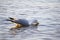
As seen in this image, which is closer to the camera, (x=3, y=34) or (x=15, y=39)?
(x=15, y=39)

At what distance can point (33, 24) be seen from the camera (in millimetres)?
7656

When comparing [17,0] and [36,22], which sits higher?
[17,0]

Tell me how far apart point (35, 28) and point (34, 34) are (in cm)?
68

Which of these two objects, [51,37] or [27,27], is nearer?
[51,37]

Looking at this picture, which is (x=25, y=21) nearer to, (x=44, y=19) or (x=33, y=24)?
(x=33, y=24)

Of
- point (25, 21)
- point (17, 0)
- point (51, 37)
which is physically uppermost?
point (17, 0)

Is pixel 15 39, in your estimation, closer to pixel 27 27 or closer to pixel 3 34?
pixel 3 34

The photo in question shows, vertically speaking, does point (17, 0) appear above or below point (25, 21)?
above

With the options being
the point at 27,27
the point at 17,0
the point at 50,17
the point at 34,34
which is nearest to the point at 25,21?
the point at 27,27

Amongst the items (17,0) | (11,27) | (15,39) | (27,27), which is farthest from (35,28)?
(17,0)

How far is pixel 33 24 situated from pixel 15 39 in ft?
4.77

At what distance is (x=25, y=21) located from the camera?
7516 mm

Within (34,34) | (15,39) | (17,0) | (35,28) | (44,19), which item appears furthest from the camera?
(17,0)

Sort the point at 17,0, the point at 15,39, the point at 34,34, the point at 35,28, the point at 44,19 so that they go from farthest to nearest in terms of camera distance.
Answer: the point at 17,0, the point at 44,19, the point at 35,28, the point at 34,34, the point at 15,39
